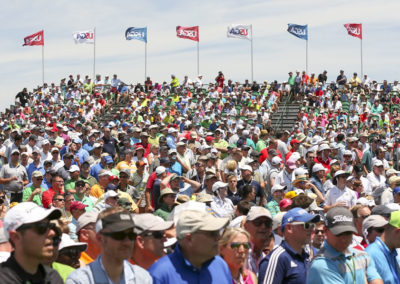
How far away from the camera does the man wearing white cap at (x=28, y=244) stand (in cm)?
389

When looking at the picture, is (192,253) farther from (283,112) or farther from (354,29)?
(354,29)

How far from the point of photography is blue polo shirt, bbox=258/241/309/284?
17.8 feet

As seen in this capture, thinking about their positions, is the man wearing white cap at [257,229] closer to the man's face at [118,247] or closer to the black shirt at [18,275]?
the man's face at [118,247]

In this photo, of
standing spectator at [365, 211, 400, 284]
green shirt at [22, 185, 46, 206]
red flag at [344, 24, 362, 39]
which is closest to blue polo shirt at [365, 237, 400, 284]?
standing spectator at [365, 211, 400, 284]

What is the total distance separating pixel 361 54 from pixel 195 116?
22931 millimetres

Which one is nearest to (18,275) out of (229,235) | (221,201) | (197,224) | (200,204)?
(197,224)

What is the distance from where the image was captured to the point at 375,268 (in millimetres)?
5777

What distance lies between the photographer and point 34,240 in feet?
13.0

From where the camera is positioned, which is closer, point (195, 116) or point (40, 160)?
point (40, 160)

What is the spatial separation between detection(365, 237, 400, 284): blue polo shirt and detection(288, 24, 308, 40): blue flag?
40083 mm

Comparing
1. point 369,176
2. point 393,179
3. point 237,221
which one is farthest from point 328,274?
point 369,176

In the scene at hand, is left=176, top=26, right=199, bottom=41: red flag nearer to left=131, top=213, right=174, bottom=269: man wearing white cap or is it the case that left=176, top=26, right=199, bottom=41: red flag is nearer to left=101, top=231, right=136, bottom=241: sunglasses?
left=131, top=213, right=174, bottom=269: man wearing white cap

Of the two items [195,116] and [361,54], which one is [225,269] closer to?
[195,116]

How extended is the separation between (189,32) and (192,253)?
42860 millimetres
